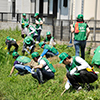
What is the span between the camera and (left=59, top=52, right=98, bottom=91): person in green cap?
256 inches

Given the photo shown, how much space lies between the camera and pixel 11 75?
32.4 feet

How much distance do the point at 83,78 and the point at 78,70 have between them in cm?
28

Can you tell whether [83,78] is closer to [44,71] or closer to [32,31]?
[44,71]

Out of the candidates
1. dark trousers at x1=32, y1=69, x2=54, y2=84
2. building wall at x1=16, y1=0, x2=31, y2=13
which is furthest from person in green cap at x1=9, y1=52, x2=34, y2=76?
building wall at x1=16, y1=0, x2=31, y2=13

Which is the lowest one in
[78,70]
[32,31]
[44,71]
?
[44,71]

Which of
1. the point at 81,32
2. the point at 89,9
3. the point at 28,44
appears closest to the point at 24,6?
the point at 89,9

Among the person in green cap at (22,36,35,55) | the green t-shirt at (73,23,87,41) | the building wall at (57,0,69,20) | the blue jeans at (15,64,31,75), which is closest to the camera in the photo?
the green t-shirt at (73,23,87,41)

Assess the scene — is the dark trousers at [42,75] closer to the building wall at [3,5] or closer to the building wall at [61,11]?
the building wall at [61,11]

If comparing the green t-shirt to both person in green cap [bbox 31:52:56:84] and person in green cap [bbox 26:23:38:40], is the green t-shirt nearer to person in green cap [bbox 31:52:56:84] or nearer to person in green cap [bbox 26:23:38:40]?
person in green cap [bbox 31:52:56:84]

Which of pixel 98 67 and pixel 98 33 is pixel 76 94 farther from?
pixel 98 33

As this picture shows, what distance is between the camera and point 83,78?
663cm

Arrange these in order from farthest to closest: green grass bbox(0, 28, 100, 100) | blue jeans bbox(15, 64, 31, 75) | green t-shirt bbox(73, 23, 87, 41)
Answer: blue jeans bbox(15, 64, 31, 75), green t-shirt bbox(73, 23, 87, 41), green grass bbox(0, 28, 100, 100)

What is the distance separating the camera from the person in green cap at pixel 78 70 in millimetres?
6496

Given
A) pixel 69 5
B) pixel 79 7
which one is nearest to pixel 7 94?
pixel 79 7
